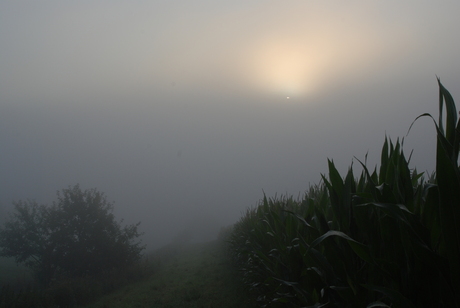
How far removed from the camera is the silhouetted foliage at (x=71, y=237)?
731 inches

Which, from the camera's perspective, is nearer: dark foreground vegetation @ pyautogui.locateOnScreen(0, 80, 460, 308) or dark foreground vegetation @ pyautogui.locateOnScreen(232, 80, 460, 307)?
dark foreground vegetation @ pyautogui.locateOnScreen(232, 80, 460, 307)

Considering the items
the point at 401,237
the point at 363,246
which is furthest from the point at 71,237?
the point at 401,237

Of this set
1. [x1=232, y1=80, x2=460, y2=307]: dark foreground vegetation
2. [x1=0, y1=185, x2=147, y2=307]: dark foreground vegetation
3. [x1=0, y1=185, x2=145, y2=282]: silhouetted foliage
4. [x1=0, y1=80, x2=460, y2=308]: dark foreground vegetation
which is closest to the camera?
[x1=232, y1=80, x2=460, y2=307]: dark foreground vegetation

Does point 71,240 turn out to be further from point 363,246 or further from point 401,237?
point 401,237

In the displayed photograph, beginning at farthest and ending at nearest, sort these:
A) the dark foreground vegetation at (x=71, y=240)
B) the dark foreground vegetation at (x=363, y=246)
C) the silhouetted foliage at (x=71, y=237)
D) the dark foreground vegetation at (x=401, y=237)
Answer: the silhouetted foliage at (x=71, y=237)
the dark foreground vegetation at (x=71, y=240)
the dark foreground vegetation at (x=363, y=246)
the dark foreground vegetation at (x=401, y=237)

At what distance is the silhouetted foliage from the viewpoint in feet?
60.9

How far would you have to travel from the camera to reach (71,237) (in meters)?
19.5

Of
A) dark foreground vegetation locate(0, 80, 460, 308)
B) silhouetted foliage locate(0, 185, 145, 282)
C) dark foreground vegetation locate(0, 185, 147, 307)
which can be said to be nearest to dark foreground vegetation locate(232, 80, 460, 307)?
dark foreground vegetation locate(0, 80, 460, 308)

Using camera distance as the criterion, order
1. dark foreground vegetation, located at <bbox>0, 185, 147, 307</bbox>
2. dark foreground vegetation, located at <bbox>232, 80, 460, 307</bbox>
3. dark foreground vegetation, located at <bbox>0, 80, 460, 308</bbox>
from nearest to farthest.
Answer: dark foreground vegetation, located at <bbox>232, 80, 460, 307</bbox>, dark foreground vegetation, located at <bbox>0, 80, 460, 308</bbox>, dark foreground vegetation, located at <bbox>0, 185, 147, 307</bbox>

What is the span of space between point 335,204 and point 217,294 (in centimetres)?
678

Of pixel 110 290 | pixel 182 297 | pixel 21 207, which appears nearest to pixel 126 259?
pixel 110 290

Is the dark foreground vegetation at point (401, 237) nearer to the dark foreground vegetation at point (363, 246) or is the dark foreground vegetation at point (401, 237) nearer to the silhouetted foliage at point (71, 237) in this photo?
the dark foreground vegetation at point (363, 246)

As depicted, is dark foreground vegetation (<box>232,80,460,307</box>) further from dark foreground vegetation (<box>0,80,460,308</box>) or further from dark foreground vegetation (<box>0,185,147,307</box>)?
dark foreground vegetation (<box>0,185,147,307</box>)

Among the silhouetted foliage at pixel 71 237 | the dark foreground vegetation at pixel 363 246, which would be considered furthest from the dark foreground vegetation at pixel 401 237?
the silhouetted foliage at pixel 71 237
